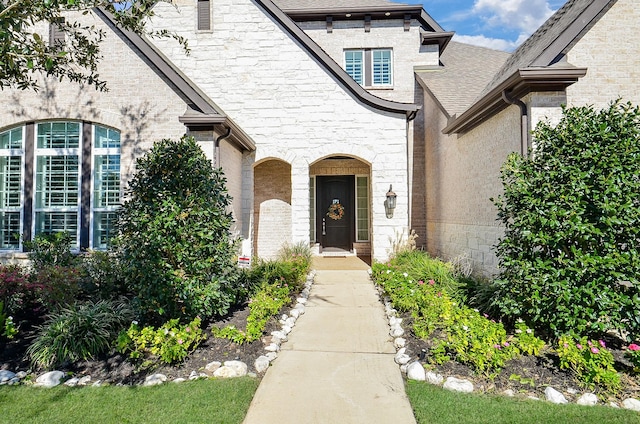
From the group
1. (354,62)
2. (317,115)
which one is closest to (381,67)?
(354,62)

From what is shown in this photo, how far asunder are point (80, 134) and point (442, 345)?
8.29 m

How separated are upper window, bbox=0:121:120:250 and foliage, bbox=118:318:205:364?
4518mm

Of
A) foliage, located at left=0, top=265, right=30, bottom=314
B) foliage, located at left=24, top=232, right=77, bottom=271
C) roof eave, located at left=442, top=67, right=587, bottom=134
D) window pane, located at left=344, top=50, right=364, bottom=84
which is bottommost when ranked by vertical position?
foliage, located at left=0, top=265, right=30, bottom=314

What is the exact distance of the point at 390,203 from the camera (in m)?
9.53

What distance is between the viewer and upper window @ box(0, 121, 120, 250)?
805cm

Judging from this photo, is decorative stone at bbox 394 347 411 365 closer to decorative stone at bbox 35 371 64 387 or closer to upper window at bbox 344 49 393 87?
decorative stone at bbox 35 371 64 387

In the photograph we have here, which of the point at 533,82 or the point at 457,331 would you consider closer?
the point at 457,331

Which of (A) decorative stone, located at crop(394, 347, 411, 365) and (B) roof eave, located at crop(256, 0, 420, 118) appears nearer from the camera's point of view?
(A) decorative stone, located at crop(394, 347, 411, 365)

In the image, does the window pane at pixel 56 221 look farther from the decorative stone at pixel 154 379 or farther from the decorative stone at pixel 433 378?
the decorative stone at pixel 433 378

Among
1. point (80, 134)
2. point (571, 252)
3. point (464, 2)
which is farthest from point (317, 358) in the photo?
point (464, 2)

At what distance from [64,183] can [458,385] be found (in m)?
8.57

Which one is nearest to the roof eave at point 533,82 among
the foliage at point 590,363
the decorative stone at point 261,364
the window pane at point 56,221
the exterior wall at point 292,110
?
the foliage at point 590,363

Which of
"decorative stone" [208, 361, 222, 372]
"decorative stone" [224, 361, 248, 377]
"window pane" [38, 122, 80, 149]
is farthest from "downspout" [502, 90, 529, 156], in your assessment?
"window pane" [38, 122, 80, 149]

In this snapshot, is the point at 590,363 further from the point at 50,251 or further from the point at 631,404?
the point at 50,251
